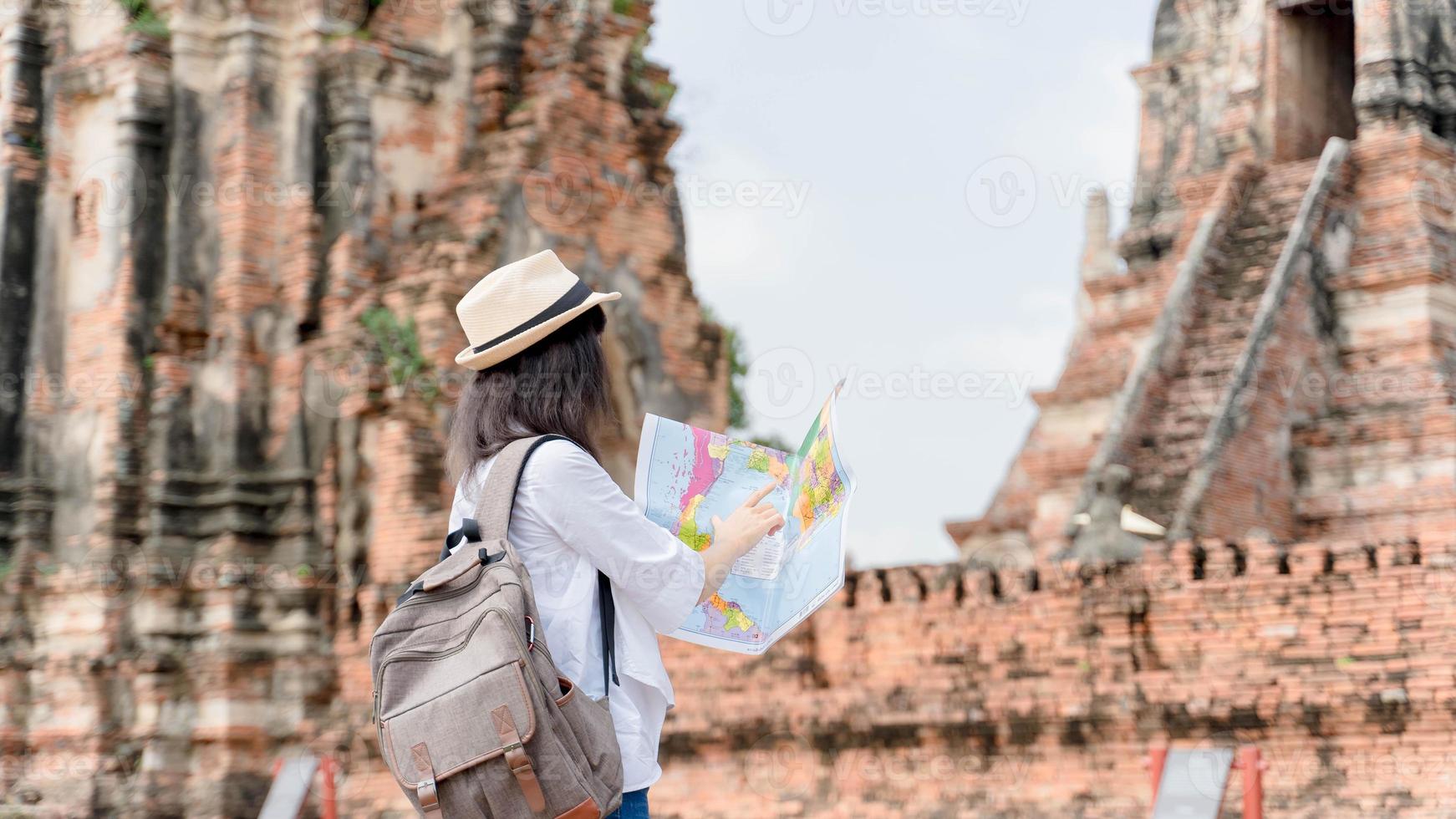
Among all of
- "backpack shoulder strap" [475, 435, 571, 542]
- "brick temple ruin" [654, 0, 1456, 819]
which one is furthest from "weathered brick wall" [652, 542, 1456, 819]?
"backpack shoulder strap" [475, 435, 571, 542]

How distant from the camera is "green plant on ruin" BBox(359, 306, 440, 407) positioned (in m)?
12.3

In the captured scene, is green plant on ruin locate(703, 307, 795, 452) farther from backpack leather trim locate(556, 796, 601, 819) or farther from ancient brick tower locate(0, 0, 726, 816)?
backpack leather trim locate(556, 796, 601, 819)

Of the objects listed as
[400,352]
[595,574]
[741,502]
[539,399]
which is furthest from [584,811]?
[400,352]

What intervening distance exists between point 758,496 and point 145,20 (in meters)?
10.2

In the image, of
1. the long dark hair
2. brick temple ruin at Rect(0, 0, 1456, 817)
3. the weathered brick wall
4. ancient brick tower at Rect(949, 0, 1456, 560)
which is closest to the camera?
the long dark hair

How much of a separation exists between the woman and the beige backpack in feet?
0.40

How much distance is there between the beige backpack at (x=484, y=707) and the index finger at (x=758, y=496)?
662mm

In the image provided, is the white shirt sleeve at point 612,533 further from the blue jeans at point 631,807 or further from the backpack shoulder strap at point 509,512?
the blue jeans at point 631,807

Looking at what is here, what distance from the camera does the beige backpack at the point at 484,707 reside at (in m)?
3.48

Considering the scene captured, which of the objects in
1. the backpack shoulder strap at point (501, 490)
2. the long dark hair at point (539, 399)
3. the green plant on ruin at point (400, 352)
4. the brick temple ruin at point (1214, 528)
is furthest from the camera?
the green plant on ruin at point (400, 352)

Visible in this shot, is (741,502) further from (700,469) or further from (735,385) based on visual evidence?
(735,385)

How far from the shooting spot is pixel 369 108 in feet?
43.1

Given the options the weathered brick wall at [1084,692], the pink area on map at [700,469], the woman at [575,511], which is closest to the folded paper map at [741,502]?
the pink area on map at [700,469]

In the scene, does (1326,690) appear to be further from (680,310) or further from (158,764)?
(158,764)
